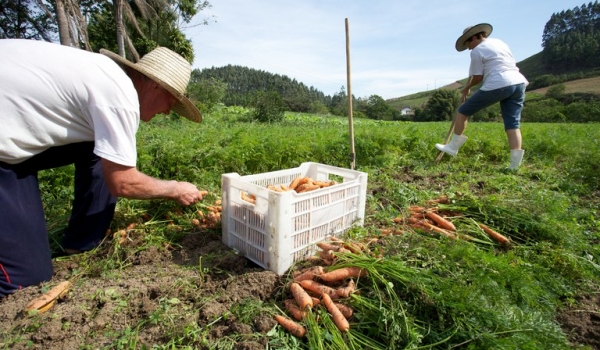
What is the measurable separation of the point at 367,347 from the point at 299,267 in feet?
2.28

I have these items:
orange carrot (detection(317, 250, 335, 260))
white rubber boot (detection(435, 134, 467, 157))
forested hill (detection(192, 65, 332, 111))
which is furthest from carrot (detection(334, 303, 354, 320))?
forested hill (detection(192, 65, 332, 111))

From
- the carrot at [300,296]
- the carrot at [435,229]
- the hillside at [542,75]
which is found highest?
the hillside at [542,75]

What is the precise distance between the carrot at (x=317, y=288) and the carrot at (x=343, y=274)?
0.17 feet

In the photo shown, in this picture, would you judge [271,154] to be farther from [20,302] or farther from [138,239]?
[20,302]

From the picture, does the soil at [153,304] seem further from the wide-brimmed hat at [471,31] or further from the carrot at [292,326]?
the wide-brimmed hat at [471,31]

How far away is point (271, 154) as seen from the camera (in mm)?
4684

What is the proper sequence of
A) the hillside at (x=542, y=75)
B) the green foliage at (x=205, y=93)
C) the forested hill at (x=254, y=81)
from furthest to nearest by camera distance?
the forested hill at (x=254, y=81) < the hillside at (x=542, y=75) < the green foliage at (x=205, y=93)

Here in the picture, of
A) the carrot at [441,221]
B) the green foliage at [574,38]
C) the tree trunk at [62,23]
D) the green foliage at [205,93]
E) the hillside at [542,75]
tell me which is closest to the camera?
the carrot at [441,221]

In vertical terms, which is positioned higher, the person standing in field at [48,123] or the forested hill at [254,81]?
the forested hill at [254,81]

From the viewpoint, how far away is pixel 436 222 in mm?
2553

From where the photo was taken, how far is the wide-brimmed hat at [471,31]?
5.09 metres

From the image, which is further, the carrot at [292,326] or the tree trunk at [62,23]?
the tree trunk at [62,23]

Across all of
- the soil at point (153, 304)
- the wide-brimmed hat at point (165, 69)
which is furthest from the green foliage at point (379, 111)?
the soil at point (153, 304)

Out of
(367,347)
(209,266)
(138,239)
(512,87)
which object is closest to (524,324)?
(367,347)
